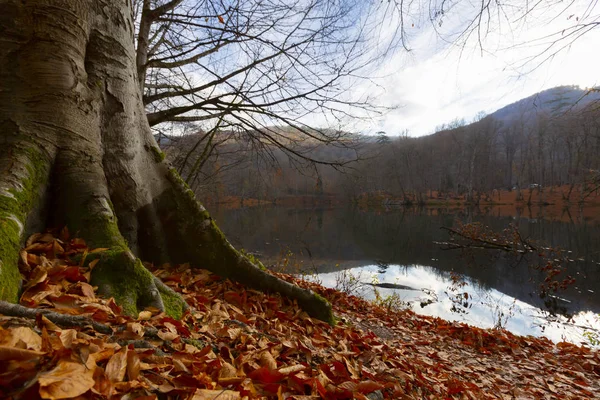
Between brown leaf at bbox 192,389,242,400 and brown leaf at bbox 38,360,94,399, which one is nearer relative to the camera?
brown leaf at bbox 38,360,94,399

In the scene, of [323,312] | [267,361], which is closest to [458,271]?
[323,312]

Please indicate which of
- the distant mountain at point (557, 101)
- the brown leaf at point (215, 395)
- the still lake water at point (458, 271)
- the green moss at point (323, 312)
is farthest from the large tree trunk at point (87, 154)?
the still lake water at point (458, 271)

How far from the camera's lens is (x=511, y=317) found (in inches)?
318

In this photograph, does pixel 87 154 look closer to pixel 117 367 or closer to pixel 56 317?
pixel 56 317

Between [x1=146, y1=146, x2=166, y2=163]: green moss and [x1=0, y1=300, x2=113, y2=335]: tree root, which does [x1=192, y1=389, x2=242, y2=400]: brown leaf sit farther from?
[x1=146, y1=146, x2=166, y2=163]: green moss

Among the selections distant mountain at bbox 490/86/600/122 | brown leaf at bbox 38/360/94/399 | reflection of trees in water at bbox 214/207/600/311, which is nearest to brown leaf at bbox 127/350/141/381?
brown leaf at bbox 38/360/94/399

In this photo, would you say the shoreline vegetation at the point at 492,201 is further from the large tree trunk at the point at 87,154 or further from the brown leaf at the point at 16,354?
the brown leaf at the point at 16,354

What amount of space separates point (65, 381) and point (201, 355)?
1.95ft

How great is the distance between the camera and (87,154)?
88.7 inches

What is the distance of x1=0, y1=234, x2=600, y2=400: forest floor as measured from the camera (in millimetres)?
859

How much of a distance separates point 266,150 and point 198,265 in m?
2.99

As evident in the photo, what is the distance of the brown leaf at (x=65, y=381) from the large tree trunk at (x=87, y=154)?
78 cm

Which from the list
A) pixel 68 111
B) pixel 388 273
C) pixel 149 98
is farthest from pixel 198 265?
pixel 388 273

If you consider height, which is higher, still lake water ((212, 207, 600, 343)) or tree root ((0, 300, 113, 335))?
tree root ((0, 300, 113, 335))
